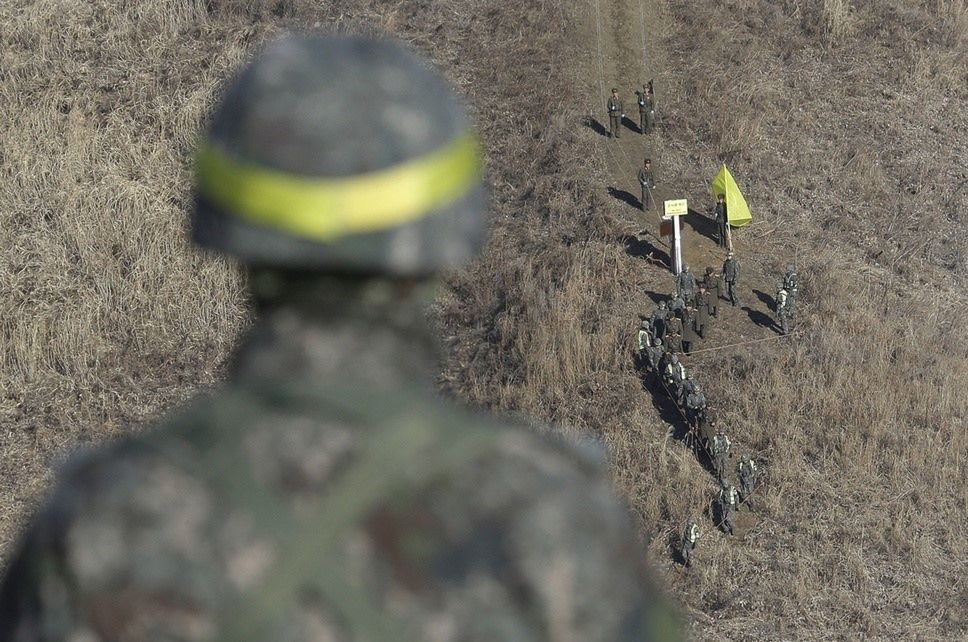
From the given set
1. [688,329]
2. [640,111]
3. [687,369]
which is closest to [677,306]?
[688,329]

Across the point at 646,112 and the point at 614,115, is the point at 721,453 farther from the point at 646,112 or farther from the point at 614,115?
the point at 646,112

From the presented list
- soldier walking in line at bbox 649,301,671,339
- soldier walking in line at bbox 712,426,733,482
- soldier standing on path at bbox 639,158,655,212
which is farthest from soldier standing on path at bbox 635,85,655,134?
soldier walking in line at bbox 712,426,733,482

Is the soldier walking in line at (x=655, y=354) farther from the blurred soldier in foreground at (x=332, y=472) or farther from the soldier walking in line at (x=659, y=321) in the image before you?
the blurred soldier in foreground at (x=332, y=472)

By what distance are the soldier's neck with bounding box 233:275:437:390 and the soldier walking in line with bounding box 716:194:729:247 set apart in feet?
62.0

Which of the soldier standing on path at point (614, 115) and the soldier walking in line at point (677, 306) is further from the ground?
the soldier standing on path at point (614, 115)

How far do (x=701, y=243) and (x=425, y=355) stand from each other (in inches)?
742

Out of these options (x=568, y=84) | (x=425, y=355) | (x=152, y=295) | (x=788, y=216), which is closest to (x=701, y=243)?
(x=788, y=216)

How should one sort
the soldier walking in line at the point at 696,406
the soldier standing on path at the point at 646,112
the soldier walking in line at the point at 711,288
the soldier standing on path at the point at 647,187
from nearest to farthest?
1. the soldier walking in line at the point at 696,406
2. the soldier walking in line at the point at 711,288
3. the soldier standing on path at the point at 647,187
4. the soldier standing on path at the point at 646,112

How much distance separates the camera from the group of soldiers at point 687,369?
49.4 feet

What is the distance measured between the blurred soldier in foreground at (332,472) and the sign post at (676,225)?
54.9 feet

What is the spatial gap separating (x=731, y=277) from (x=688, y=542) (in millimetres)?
5250

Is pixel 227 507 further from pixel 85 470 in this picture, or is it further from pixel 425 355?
pixel 425 355

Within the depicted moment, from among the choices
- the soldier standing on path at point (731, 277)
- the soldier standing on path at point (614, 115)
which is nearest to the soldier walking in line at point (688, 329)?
the soldier standing on path at point (731, 277)

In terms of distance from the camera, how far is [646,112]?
2227 cm
